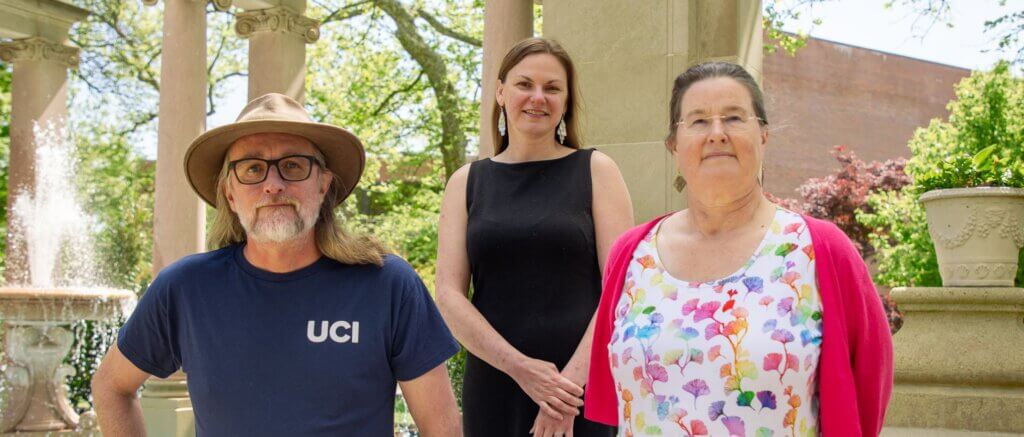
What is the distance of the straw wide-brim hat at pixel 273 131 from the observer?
318 cm

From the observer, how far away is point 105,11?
27.4m

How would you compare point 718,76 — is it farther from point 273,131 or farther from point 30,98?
point 30,98

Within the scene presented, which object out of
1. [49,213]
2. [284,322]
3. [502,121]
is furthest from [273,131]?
[49,213]

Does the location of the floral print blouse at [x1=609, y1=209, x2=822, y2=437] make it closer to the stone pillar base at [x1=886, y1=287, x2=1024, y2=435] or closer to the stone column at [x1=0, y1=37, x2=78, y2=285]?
the stone pillar base at [x1=886, y1=287, x2=1024, y2=435]

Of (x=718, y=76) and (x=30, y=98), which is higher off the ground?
(x=30, y=98)

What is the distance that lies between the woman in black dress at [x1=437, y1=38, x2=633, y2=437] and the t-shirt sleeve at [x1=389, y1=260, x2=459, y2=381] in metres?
0.47

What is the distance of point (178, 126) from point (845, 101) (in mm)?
37059

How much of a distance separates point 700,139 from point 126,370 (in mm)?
1894

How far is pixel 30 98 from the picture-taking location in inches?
648

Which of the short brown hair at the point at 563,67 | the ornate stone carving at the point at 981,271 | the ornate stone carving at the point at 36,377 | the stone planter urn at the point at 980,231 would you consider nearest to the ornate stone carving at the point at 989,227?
the stone planter urn at the point at 980,231

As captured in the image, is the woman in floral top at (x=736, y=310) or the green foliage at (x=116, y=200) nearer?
the woman in floral top at (x=736, y=310)

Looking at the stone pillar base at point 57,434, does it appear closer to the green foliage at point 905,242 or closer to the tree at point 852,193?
the green foliage at point 905,242

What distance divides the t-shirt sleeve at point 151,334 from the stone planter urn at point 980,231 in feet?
27.3

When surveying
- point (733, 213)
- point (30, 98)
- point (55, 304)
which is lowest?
point (55, 304)
